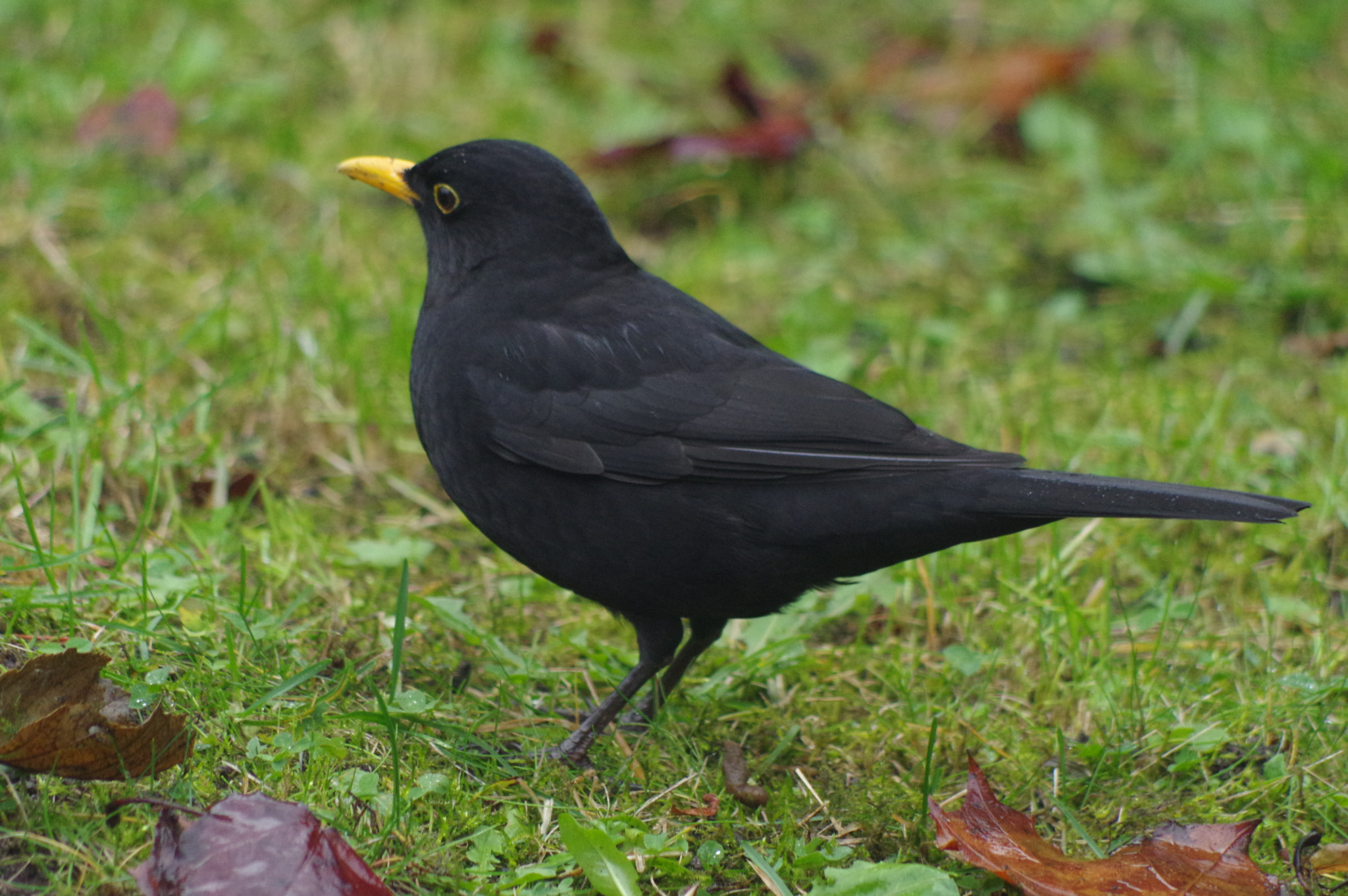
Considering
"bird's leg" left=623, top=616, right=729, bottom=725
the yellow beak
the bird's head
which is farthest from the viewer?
the yellow beak

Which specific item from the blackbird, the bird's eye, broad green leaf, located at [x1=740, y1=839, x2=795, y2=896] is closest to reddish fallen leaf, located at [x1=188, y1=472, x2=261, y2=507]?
the blackbird

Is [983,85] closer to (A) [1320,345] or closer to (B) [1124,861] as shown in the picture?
(A) [1320,345]

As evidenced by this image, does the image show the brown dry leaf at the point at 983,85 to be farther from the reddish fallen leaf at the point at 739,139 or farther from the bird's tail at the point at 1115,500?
the bird's tail at the point at 1115,500

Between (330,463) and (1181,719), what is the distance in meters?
2.77

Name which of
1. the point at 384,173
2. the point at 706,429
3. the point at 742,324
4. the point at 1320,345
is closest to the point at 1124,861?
the point at 706,429

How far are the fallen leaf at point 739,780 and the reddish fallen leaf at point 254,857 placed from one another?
957 mm

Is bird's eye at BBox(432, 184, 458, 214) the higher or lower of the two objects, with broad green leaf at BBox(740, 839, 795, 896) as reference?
higher

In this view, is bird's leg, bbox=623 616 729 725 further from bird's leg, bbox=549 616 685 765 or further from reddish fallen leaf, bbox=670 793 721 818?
reddish fallen leaf, bbox=670 793 721 818

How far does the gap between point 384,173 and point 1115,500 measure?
7.93 ft

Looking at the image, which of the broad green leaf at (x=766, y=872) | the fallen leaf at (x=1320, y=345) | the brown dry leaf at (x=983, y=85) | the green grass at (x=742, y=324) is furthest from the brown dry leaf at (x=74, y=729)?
the brown dry leaf at (x=983, y=85)

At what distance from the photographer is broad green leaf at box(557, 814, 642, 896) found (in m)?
2.62

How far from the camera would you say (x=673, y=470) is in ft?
10.8

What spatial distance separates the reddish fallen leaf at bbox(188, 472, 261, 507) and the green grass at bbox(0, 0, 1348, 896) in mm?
47

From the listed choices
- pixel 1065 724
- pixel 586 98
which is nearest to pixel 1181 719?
pixel 1065 724
